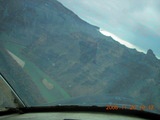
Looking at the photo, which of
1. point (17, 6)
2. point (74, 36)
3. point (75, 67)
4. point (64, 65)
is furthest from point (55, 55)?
point (17, 6)

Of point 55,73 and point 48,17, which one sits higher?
point 48,17

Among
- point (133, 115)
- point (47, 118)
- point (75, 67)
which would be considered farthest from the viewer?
point (75, 67)

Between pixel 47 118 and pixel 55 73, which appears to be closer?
pixel 47 118

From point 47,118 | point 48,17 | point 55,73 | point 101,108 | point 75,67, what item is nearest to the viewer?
point 47,118

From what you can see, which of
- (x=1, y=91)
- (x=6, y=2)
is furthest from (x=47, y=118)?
(x=6, y=2)

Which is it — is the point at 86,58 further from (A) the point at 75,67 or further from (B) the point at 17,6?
(B) the point at 17,6

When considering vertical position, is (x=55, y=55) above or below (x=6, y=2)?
below

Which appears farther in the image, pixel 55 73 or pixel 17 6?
pixel 17 6

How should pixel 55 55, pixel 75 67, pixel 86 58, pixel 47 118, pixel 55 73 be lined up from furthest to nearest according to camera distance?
pixel 55 55
pixel 86 58
pixel 75 67
pixel 55 73
pixel 47 118

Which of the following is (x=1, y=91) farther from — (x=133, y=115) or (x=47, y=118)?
(x=133, y=115)
